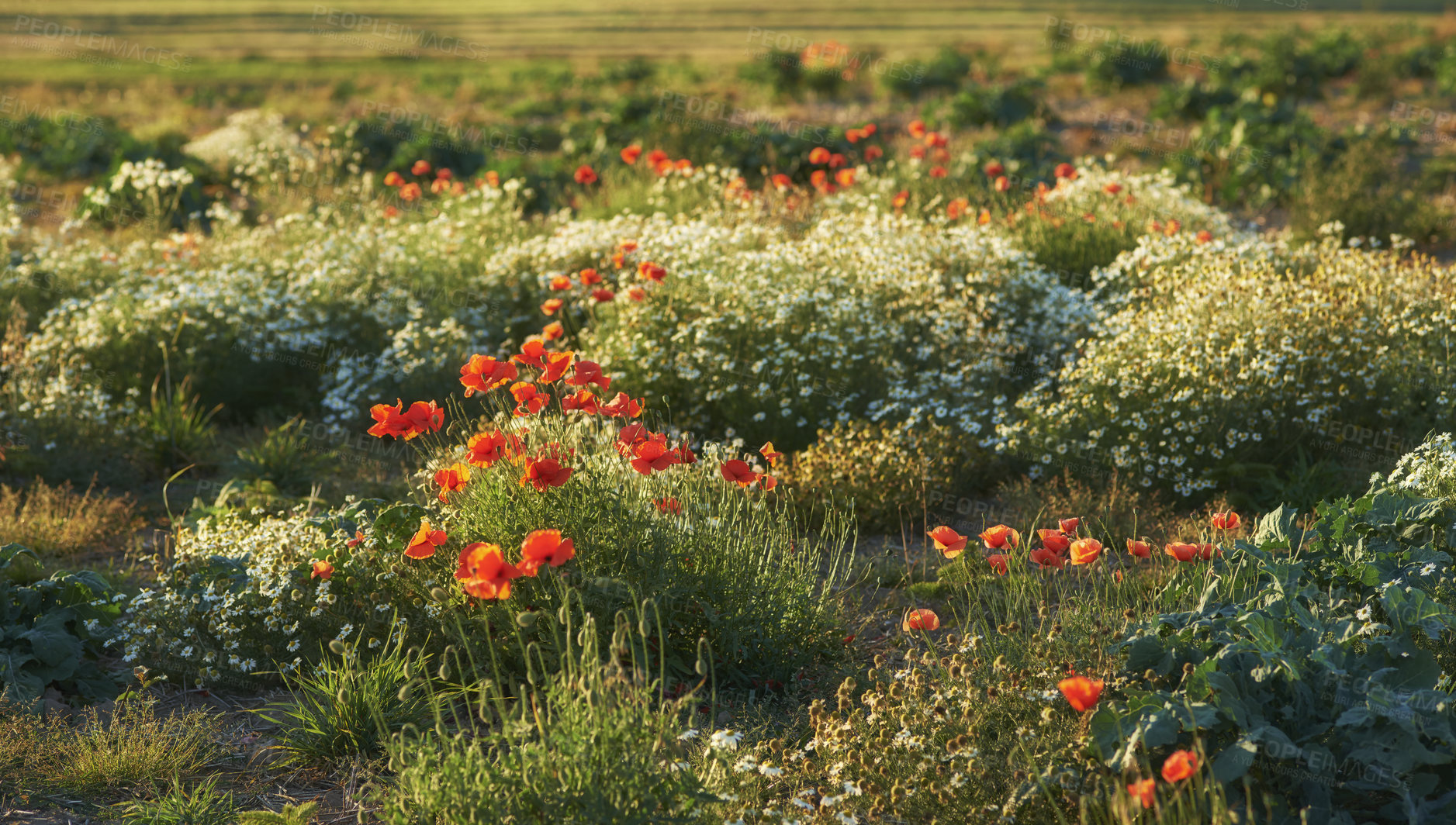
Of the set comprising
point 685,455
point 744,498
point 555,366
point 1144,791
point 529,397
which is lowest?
point 744,498

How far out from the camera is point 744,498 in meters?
4.42

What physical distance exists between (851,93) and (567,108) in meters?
5.40

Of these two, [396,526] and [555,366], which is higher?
[555,366]

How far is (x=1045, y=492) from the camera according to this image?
5.54m

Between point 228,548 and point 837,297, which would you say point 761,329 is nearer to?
point 837,297

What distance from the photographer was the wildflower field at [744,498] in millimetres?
3016

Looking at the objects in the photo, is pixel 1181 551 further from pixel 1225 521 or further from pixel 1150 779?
pixel 1150 779

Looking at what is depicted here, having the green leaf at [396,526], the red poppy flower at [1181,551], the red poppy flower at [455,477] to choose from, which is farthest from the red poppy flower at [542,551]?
the red poppy flower at [1181,551]

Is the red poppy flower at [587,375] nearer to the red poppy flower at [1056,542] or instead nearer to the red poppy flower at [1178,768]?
the red poppy flower at [1056,542]

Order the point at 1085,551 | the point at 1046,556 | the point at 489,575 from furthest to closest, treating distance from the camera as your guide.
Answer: the point at 1046,556
the point at 1085,551
the point at 489,575

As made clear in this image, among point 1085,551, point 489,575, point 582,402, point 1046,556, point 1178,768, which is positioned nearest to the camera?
point 1178,768

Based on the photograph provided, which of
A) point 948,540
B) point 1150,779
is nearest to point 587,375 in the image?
point 948,540

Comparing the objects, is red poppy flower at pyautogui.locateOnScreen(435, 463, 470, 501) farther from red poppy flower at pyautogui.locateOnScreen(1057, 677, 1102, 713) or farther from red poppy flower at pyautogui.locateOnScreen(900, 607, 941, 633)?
red poppy flower at pyautogui.locateOnScreen(1057, 677, 1102, 713)

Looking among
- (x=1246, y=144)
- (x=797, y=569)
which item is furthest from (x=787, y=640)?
(x=1246, y=144)
